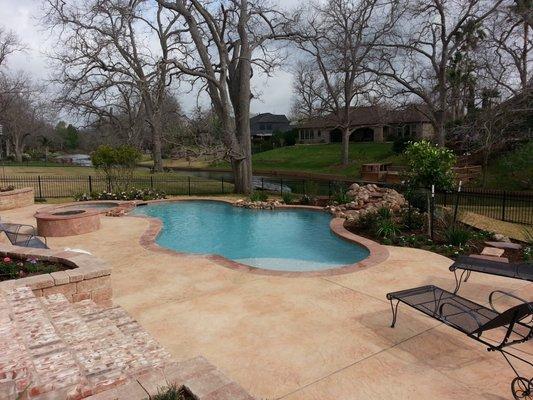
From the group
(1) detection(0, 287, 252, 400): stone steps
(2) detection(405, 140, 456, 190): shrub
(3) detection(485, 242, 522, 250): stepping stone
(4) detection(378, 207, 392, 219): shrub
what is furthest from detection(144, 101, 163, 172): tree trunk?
(1) detection(0, 287, 252, 400): stone steps

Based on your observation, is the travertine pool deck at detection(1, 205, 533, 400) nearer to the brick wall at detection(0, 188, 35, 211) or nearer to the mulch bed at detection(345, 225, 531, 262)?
the mulch bed at detection(345, 225, 531, 262)

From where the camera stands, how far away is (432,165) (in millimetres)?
9617

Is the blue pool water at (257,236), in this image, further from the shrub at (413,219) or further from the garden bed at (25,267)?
the garden bed at (25,267)

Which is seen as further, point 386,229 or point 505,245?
point 386,229

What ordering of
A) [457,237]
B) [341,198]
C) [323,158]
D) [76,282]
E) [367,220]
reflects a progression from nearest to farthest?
[76,282] → [457,237] → [367,220] → [341,198] → [323,158]

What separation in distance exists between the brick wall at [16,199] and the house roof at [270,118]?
69016mm

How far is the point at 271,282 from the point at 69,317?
3.21m

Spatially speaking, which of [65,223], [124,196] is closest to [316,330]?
[65,223]

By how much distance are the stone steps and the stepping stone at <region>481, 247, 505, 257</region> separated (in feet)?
22.3

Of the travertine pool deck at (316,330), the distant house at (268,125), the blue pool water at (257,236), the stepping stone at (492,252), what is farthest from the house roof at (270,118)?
the travertine pool deck at (316,330)

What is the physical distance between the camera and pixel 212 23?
62.1ft

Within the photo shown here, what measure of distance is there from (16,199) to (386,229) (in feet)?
46.1

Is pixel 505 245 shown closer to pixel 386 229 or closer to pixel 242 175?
pixel 386 229

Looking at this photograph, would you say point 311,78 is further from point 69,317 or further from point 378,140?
point 69,317
